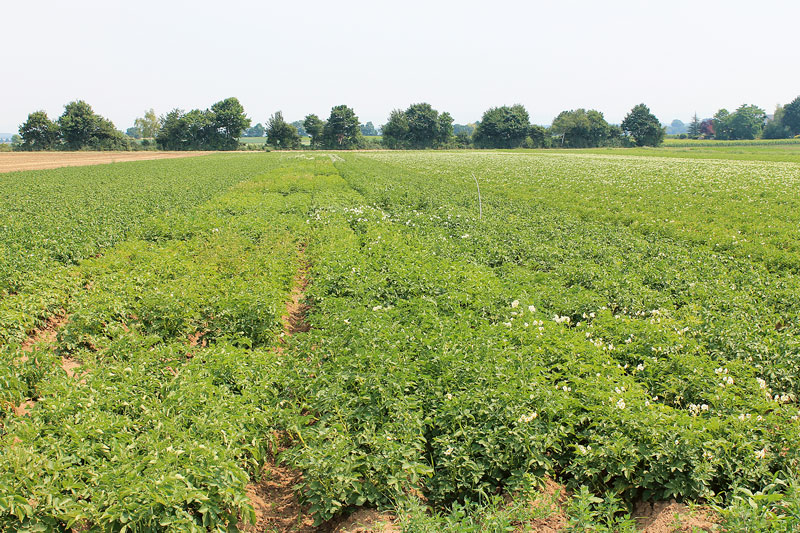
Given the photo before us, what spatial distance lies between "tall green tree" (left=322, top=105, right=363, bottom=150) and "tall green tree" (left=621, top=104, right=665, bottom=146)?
6625 cm

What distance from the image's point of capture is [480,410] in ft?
15.7

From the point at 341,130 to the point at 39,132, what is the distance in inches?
2536

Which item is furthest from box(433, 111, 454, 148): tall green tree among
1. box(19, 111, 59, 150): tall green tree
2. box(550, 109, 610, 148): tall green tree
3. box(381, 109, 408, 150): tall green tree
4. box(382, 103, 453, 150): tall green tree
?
box(19, 111, 59, 150): tall green tree

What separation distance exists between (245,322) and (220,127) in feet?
395

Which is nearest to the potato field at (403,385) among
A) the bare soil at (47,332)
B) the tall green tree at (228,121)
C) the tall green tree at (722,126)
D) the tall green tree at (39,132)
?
the bare soil at (47,332)

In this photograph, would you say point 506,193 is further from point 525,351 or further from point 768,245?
point 525,351

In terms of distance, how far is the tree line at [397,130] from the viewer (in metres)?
96.2

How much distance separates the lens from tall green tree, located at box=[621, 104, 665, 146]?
10200 centimetres

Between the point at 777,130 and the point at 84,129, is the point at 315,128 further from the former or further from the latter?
the point at 777,130

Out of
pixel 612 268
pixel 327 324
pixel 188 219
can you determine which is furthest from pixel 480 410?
pixel 188 219

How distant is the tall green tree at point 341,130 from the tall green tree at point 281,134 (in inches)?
313

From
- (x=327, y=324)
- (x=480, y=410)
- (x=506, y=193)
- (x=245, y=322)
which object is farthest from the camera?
Answer: (x=506, y=193)

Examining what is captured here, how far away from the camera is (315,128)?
385 ft

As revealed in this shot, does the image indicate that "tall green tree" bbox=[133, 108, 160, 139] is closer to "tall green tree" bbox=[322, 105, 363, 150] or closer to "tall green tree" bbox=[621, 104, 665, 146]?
"tall green tree" bbox=[322, 105, 363, 150]
